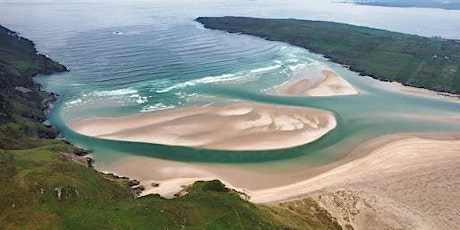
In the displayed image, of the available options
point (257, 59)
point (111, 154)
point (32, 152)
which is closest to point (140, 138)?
point (111, 154)

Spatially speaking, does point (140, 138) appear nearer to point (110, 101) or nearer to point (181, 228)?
point (110, 101)

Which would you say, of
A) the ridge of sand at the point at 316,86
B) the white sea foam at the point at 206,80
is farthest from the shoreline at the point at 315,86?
the white sea foam at the point at 206,80

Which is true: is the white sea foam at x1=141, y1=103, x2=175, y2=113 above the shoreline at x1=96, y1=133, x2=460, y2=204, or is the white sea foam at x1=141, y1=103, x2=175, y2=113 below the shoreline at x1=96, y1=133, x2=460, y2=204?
above

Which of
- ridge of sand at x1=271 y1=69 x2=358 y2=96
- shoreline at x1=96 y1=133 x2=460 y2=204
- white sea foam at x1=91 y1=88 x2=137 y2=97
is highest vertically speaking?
ridge of sand at x1=271 y1=69 x2=358 y2=96

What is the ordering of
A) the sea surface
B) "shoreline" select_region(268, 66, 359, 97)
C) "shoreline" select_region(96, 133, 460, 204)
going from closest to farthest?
"shoreline" select_region(96, 133, 460, 204) → the sea surface → "shoreline" select_region(268, 66, 359, 97)

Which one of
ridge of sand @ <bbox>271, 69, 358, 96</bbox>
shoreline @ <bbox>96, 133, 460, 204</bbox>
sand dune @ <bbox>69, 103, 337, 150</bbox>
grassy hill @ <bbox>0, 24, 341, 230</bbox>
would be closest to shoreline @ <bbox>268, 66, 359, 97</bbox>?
ridge of sand @ <bbox>271, 69, 358, 96</bbox>

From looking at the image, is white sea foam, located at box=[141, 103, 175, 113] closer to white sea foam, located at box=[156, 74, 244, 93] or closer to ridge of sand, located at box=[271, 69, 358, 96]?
white sea foam, located at box=[156, 74, 244, 93]

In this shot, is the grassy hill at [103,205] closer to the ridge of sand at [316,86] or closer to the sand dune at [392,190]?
the sand dune at [392,190]
